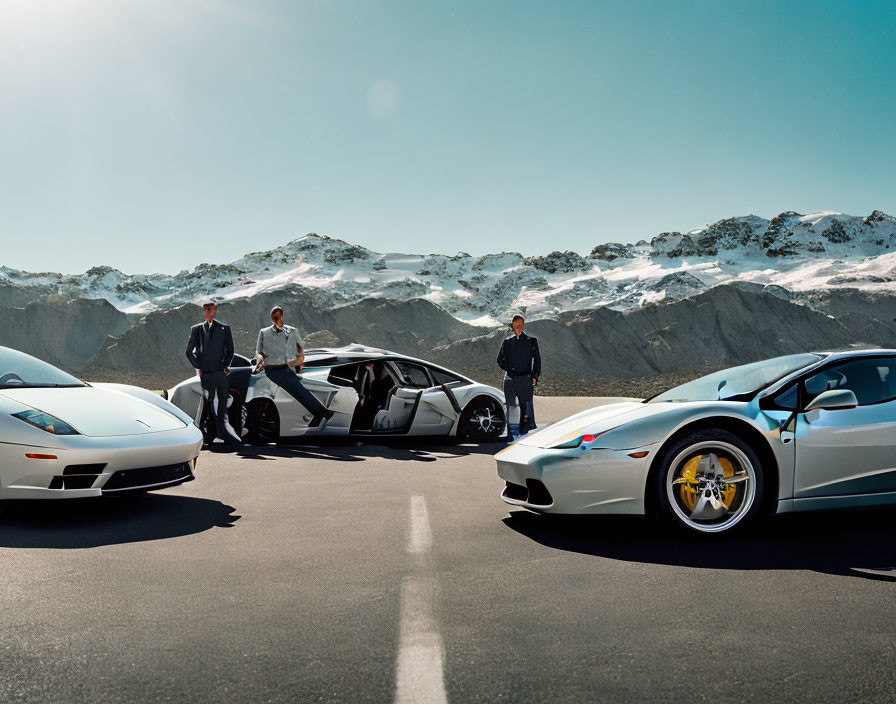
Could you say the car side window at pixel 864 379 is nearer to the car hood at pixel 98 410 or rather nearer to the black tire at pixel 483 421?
the car hood at pixel 98 410

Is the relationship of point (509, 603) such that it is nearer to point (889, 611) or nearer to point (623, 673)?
point (623, 673)

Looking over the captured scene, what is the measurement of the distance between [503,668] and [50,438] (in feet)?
12.3

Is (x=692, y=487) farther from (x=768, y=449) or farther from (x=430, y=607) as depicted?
(x=430, y=607)

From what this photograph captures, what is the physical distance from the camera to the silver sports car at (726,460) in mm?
4570

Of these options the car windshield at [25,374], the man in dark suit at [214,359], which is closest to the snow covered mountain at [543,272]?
the man in dark suit at [214,359]

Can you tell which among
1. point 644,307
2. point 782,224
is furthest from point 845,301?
point 782,224

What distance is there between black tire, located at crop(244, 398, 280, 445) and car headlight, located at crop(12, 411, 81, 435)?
4.53 m

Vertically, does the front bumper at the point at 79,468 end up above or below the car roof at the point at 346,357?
below

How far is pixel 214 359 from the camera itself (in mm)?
9133

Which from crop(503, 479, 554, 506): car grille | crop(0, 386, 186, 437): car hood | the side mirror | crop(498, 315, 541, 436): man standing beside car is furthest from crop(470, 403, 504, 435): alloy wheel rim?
the side mirror

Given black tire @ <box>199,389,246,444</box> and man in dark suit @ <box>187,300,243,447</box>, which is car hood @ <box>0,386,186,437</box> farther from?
black tire @ <box>199,389,246,444</box>

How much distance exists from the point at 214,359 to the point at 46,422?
4095 mm

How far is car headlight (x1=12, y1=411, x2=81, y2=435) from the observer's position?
5.02m

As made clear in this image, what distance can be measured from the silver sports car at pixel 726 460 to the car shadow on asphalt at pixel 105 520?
2.34 metres
